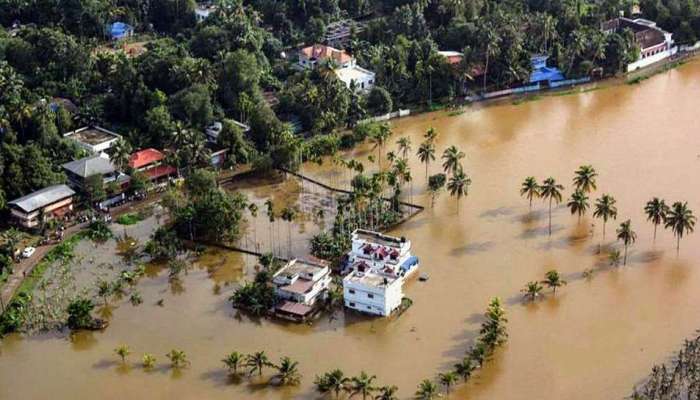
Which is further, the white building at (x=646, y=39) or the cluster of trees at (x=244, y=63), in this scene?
the white building at (x=646, y=39)

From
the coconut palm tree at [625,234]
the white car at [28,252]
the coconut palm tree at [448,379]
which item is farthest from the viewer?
the white car at [28,252]

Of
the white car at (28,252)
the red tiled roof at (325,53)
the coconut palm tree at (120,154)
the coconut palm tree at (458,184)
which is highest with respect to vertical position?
the red tiled roof at (325,53)

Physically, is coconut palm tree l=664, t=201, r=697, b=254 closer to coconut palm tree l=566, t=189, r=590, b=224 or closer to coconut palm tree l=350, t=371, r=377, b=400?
coconut palm tree l=566, t=189, r=590, b=224

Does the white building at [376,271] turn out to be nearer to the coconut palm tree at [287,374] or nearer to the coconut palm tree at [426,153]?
the coconut palm tree at [287,374]

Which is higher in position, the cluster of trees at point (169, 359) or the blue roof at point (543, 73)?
the blue roof at point (543, 73)

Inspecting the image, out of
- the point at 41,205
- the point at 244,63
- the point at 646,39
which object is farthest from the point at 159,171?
the point at 646,39

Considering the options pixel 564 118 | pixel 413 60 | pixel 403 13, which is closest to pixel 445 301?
pixel 564 118

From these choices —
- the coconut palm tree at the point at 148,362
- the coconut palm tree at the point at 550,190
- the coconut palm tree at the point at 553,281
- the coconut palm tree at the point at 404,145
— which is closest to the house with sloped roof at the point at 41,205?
the coconut palm tree at the point at 148,362
